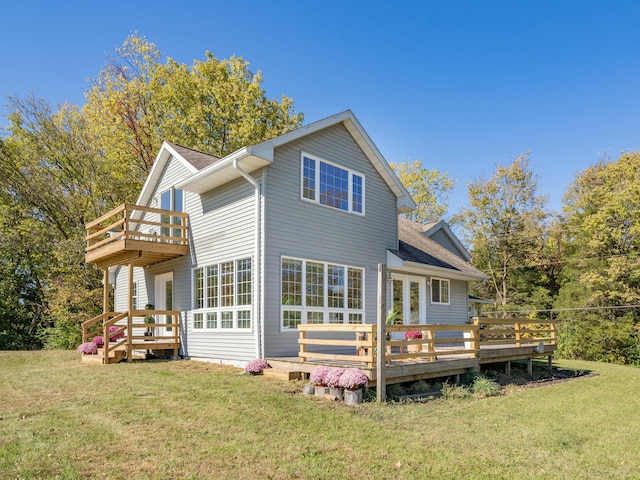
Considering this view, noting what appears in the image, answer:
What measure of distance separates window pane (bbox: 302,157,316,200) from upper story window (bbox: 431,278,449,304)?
6.83m

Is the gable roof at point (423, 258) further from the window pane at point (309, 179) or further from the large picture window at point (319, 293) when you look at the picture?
the window pane at point (309, 179)

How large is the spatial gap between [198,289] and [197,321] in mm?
900

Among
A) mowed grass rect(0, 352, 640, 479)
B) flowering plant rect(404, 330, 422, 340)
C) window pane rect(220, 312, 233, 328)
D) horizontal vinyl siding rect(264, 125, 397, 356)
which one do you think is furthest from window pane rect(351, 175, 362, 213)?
mowed grass rect(0, 352, 640, 479)

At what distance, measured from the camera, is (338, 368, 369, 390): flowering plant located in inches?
303

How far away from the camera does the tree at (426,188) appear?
35.0 m

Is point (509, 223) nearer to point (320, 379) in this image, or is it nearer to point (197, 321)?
point (197, 321)

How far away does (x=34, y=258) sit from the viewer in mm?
23641

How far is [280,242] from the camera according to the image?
11.2 meters

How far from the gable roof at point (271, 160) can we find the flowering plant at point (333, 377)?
5.20 meters

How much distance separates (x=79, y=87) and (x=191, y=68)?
21.9ft

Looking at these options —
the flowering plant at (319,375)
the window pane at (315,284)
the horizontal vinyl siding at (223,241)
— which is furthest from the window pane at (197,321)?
the flowering plant at (319,375)

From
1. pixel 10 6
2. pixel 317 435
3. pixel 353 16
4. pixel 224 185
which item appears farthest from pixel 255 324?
pixel 10 6

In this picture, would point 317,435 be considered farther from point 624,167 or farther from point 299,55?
Result: point 624,167

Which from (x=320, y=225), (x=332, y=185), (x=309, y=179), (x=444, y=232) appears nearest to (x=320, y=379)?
(x=320, y=225)
